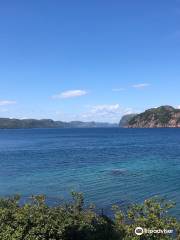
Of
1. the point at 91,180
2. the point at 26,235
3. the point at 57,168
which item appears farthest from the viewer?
the point at 57,168

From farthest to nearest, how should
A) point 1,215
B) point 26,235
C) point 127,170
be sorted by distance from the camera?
point 127,170, point 1,215, point 26,235

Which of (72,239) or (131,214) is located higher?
(131,214)

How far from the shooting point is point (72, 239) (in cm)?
2484

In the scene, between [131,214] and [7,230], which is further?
[131,214]

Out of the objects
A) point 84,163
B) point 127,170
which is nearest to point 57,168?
point 84,163

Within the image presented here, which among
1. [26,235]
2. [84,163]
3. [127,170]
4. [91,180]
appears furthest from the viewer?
[84,163]

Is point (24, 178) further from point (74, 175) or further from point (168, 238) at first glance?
point (168, 238)

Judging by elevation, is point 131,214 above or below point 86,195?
above

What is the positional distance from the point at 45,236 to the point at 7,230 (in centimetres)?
236

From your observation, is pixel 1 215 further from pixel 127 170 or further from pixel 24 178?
pixel 127 170

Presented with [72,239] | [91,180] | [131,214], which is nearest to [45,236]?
[72,239]

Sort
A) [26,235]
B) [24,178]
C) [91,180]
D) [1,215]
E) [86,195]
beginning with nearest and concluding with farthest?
[26,235], [1,215], [86,195], [91,180], [24,178]

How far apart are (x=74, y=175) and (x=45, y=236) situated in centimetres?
6561

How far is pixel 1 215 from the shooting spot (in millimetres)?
24375
